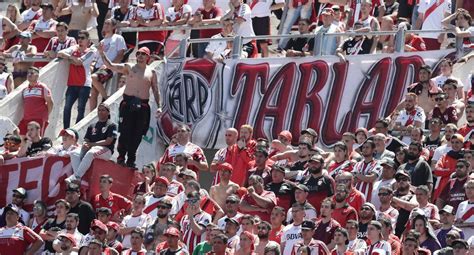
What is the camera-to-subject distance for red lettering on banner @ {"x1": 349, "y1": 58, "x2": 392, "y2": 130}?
26.1 m

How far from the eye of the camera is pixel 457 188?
22625 millimetres

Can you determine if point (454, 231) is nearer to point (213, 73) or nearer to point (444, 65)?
point (444, 65)

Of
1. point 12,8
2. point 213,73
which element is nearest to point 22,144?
point 213,73

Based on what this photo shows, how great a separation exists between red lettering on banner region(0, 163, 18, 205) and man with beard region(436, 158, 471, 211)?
602cm

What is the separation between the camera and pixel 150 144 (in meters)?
27.3

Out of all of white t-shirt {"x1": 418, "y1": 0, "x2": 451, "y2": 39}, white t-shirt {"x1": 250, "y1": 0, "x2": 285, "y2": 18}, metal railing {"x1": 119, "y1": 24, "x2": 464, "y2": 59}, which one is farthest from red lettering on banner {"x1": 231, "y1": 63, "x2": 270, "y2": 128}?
white t-shirt {"x1": 418, "y1": 0, "x2": 451, "y2": 39}

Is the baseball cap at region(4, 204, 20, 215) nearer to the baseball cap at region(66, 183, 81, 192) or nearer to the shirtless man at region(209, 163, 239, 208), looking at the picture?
the baseball cap at region(66, 183, 81, 192)

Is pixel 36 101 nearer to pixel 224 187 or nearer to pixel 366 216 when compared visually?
pixel 224 187

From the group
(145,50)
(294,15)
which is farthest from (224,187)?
(294,15)

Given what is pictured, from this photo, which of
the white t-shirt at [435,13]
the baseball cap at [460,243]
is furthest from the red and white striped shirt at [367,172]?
the white t-shirt at [435,13]

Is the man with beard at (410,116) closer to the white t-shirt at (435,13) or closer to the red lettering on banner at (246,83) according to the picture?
the red lettering on banner at (246,83)

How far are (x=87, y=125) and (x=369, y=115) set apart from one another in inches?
158

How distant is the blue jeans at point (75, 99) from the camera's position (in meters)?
27.1

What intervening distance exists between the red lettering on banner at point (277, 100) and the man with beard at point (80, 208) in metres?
3.63
